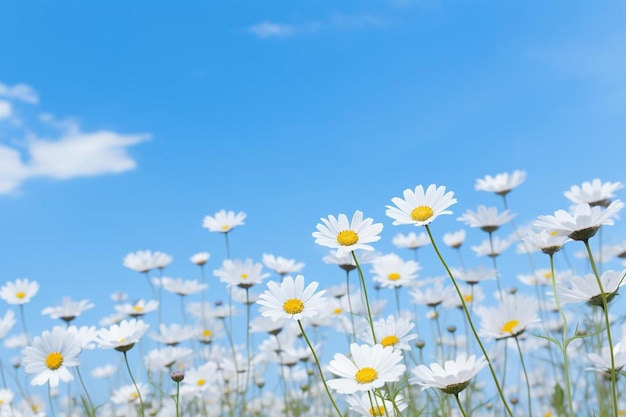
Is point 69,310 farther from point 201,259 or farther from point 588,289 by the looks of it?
point 588,289

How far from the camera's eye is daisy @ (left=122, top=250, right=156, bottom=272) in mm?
4441

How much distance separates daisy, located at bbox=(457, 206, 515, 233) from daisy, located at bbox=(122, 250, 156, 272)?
1.96 m

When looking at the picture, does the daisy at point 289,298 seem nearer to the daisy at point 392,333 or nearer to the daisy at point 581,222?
the daisy at point 392,333

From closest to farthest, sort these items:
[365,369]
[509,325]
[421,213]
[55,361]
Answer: [365,369]
[421,213]
[509,325]
[55,361]

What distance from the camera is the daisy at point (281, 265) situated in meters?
3.91

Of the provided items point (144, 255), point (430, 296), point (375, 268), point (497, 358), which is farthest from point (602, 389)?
point (144, 255)

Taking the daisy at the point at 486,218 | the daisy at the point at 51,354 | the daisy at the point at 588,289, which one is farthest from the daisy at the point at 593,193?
the daisy at the point at 51,354

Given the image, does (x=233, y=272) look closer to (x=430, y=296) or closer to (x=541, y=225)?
(x=430, y=296)

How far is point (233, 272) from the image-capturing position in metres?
3.53

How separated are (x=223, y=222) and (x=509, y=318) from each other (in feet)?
7.60

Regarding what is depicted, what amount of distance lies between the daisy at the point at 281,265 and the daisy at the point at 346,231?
1.90 meters

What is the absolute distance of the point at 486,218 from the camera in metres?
3.49

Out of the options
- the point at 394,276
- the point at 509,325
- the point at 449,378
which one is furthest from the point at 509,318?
the point at 394,276

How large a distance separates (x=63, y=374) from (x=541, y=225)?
155cm
